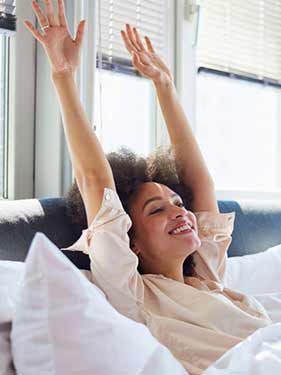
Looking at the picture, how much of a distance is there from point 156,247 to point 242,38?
64.3 inches

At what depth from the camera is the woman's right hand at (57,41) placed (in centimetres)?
142

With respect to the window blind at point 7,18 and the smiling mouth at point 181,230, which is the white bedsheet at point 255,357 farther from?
the window blind at point 7,18

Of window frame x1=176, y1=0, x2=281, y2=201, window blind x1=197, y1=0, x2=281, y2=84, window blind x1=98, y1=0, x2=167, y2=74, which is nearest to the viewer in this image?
window blind x1=98, y1=0, x2=167, y2=74

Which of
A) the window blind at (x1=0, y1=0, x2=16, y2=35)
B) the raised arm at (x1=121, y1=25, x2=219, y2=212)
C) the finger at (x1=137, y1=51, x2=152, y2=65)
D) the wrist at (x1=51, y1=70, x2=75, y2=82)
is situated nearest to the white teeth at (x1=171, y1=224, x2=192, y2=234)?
the raised arm at (x1=121, y1=25, x2=219, y2=212)

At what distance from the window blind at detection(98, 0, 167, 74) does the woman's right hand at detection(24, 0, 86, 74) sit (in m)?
0.58

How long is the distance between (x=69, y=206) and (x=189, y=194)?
0.40m

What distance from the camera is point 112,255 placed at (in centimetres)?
121

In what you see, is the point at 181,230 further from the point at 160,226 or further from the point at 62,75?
the point at 62,75

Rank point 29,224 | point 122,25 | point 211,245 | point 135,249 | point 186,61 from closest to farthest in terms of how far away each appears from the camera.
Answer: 1. point 29,224
2. point 135,249
3. point 211,245
4. point 122,25
5. point 186,61

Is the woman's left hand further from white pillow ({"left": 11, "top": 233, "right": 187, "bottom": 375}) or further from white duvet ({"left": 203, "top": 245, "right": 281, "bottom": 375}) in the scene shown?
white pillow ({"left": 11, "top": 233, "right": 187, "bottom": 375})

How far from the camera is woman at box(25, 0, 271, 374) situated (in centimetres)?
121

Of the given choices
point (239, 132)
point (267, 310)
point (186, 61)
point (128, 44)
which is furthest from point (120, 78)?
point (267, 310)

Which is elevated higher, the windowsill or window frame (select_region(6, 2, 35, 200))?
window frame (select_region(6, 2, 35, 200))

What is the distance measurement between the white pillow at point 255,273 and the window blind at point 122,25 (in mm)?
932
